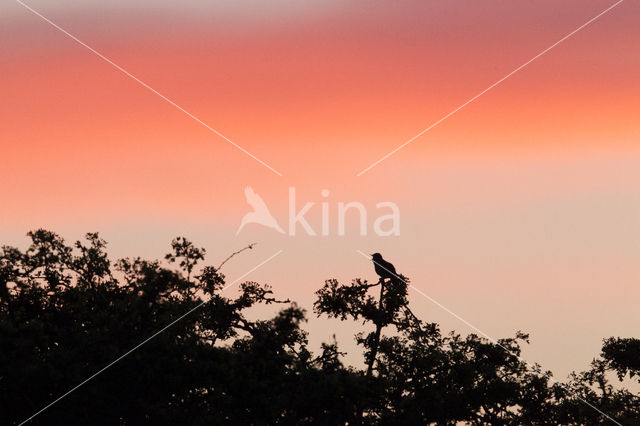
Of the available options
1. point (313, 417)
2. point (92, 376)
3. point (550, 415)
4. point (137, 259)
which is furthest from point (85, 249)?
point (550, 415)

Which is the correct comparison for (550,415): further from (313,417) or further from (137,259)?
(137,259)

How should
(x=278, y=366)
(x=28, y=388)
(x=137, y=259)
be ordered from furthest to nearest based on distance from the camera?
(x=137, y=259) < (x=278, y=366) < (x=28, y=388)

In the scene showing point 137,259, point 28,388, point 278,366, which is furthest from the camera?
point 137,259

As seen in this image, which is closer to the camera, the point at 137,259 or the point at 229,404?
the point at 229,404

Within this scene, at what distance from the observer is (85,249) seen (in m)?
31.6

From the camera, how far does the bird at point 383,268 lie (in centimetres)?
3089

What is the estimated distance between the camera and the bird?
3089 centimetres

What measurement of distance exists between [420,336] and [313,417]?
4.96m

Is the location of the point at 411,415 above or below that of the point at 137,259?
below

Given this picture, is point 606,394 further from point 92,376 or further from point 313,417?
point 92,376

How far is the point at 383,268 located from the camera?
1235 inches

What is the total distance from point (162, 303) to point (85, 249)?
3891 millimetres

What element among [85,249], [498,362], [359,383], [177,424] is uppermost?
[85,249]

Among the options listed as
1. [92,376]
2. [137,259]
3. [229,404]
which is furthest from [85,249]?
[229,404]
